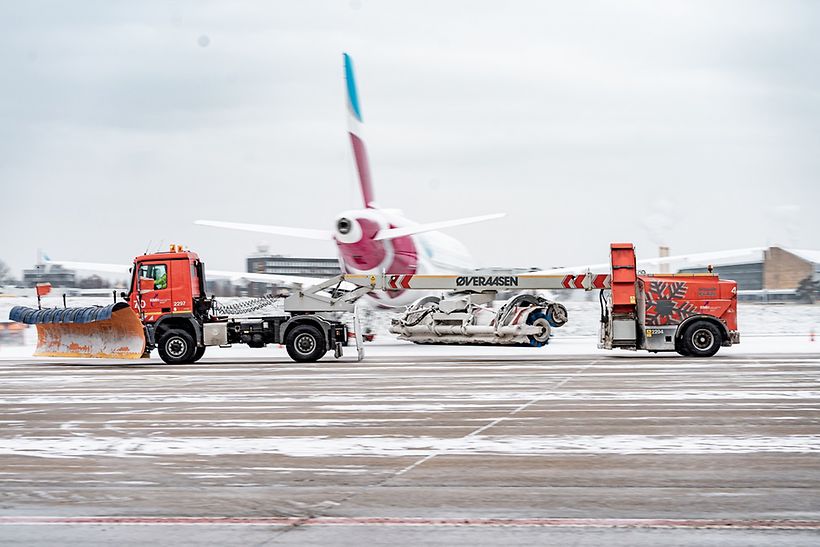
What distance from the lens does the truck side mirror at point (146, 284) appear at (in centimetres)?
2456

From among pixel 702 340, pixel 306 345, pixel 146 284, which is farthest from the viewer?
pixel 702 340

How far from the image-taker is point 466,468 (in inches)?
348

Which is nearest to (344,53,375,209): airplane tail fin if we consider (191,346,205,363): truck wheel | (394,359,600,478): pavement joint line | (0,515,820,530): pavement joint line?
(191,346,205,363): truck wheel

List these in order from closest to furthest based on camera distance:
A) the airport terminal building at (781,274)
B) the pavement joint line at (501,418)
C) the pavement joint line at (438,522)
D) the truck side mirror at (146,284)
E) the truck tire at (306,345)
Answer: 1. the pavement joint line at (438,522)
2. the pavement joint line at (501,418)
3. the truck side mirror at (146,284)
4. the truck tire at (306,345)
5. the airport terminal building at (781,274)

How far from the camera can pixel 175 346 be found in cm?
2430

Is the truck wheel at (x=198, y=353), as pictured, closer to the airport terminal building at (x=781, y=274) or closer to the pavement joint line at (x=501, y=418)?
the pavement joint line at (x=501, y=418)

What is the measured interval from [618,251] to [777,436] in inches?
612

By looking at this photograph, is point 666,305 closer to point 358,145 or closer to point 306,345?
point 306,345

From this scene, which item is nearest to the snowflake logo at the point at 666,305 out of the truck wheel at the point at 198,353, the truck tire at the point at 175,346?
the truck wheel at the point at 198,353

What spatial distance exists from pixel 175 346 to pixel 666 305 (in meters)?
12.0

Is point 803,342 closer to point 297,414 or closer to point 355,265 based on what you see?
point 355,265

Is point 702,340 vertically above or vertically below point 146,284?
below

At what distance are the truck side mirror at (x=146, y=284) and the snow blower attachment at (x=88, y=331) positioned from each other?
69 centimetres

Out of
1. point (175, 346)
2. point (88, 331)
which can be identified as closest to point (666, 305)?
point (175, 346)
